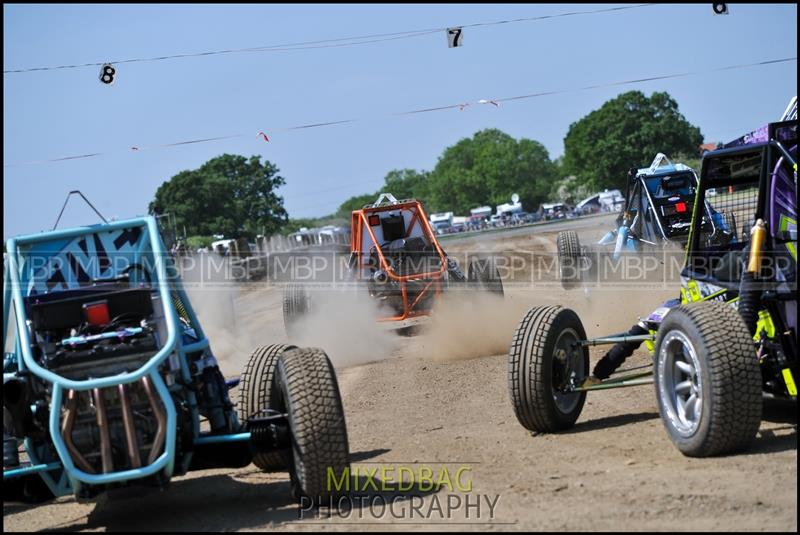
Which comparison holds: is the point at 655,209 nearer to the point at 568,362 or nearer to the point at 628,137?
the point at 568,362

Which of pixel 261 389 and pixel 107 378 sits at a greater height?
pixel 107 378

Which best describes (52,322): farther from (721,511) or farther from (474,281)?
(474,281)

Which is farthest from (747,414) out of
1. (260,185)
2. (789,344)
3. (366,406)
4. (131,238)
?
(260,185)

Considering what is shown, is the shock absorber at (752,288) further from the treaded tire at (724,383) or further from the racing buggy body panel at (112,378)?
the racing buggy body panel at (112,378)

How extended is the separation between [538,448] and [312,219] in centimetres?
14201

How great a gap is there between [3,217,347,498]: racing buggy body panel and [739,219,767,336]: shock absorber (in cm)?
257

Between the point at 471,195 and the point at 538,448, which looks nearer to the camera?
the point at 538,448

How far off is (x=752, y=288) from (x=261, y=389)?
322 centimetres

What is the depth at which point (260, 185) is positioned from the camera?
2766 inches

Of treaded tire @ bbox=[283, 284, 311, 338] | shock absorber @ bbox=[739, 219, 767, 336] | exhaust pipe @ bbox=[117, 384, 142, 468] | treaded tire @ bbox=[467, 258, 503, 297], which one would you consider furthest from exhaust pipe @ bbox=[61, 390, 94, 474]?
treaded tire @ bbox=[283, 284, 311, 338]

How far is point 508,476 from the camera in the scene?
21.6 feet

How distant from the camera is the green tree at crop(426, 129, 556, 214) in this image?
12719cm

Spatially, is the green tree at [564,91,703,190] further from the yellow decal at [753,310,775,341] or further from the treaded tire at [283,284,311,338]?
the yellow decal at [753,310,775,341]

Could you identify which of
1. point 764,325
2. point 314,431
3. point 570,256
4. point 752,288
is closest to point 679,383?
point 764,325
